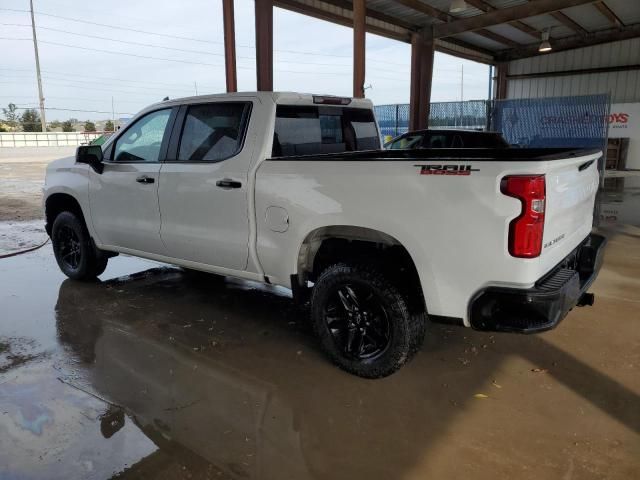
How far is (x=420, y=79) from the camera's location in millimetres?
17031

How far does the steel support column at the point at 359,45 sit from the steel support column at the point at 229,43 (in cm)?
289

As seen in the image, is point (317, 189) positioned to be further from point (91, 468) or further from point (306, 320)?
point (91, 468)

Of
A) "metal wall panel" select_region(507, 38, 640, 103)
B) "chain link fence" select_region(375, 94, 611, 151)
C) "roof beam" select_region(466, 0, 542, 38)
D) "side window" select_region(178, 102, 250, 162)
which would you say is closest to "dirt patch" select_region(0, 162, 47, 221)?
"side window" select_region(178, 102, 250, 162)

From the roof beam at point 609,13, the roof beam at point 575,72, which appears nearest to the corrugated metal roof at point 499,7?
the roof beam at point 609,13

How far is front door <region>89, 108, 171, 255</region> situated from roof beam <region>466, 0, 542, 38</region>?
13.0m

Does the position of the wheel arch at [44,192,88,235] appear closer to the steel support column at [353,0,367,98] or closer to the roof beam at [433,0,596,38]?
the steel support column at [353,0,367,98]

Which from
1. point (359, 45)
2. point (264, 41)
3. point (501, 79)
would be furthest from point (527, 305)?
point (501, 79)

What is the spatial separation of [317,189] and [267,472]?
171 centimetres

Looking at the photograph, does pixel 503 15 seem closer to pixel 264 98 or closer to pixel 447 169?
pixel 264 98

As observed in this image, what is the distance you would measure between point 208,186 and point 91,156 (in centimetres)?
160

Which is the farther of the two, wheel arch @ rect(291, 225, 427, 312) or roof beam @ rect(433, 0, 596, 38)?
roof beam @ rect(433, 0, 596, 38)

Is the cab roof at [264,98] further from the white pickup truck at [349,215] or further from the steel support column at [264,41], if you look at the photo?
the steel support column at [264,41]

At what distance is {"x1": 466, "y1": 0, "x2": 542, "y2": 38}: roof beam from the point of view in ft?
48.8

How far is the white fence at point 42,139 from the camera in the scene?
128 feet
